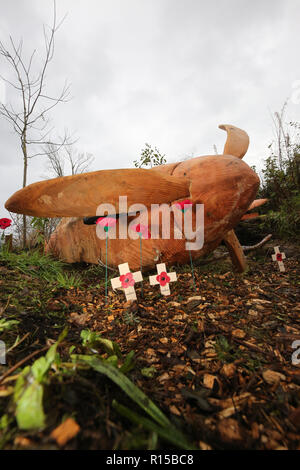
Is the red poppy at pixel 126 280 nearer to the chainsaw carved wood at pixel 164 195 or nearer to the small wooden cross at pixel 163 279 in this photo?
the small wooden cross at pixel 163 279

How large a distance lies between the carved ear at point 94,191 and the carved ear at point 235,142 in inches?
28.2

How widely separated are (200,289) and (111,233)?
1.05m

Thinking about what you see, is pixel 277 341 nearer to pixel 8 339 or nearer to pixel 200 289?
pixel 200 289

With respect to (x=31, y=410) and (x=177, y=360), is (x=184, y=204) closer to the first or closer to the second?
(x=177, y=360)

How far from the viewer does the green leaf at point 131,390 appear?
0.50 meters

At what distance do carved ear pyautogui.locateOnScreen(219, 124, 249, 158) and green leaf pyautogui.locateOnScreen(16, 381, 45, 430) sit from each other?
231 centimetres

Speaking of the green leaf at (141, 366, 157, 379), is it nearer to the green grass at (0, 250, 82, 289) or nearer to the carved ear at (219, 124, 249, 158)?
the green grass at (0, 250, 82, 289)

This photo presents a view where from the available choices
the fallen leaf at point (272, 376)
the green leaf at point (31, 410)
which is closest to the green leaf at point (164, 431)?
the green leaf at point (31, 410)

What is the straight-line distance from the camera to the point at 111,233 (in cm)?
211

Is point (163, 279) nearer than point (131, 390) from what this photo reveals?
No

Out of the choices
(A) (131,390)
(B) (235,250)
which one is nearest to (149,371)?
(A) (131,390)

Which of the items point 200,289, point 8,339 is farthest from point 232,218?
point 8,339

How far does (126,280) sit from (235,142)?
5.92 feet

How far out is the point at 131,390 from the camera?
1.76ft
